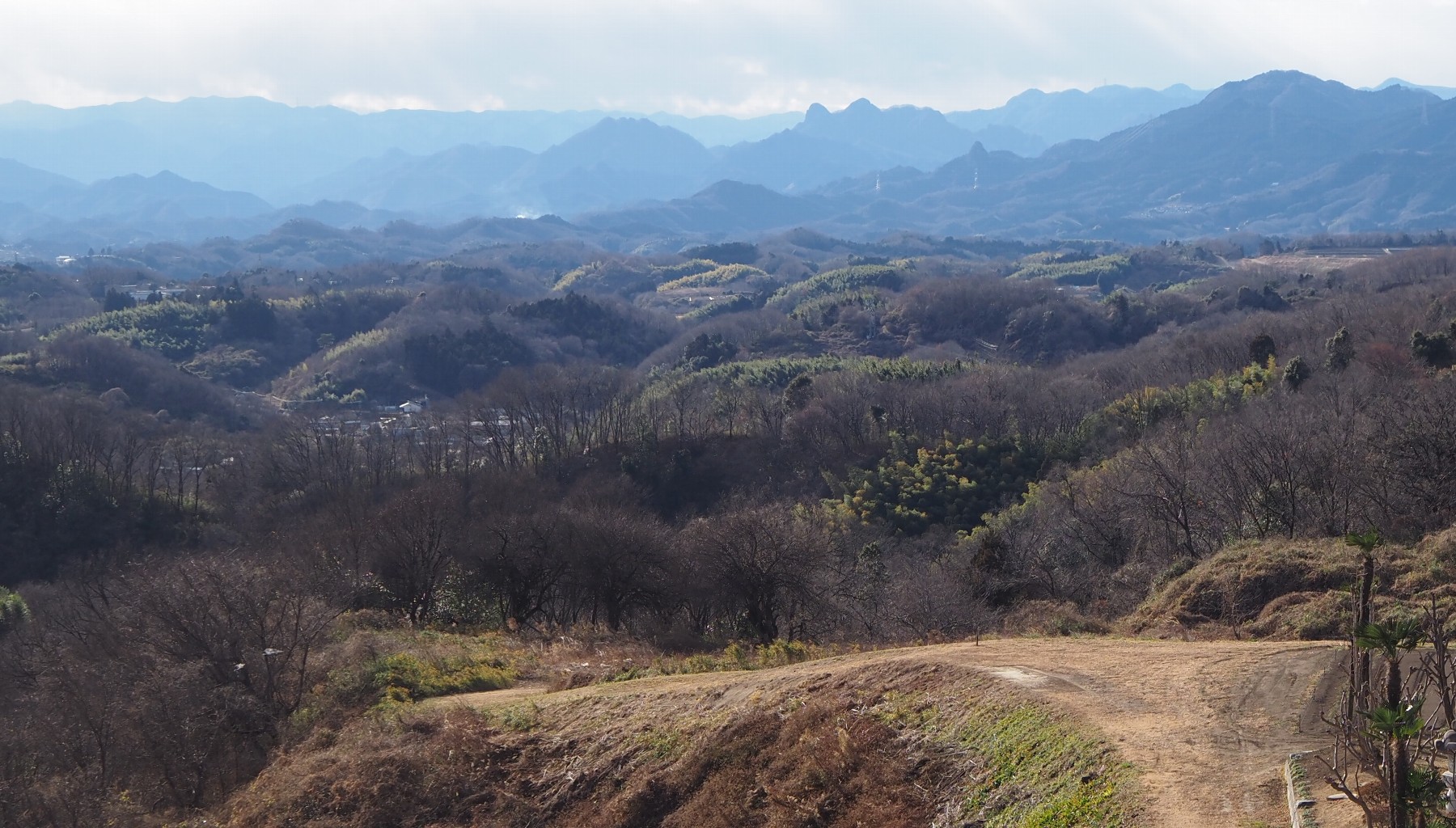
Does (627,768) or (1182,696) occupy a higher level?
(1182,696)

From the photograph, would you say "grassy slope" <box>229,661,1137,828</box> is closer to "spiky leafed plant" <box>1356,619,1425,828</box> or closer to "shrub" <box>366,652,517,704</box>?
"shrub" <box>366,652,517,704</box>

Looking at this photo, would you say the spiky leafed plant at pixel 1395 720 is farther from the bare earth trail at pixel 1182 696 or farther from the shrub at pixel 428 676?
the shrub at pixel 428 676

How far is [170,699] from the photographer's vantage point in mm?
19500

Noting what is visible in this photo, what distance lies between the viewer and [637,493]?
5197cm

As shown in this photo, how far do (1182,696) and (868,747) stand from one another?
3772 mm

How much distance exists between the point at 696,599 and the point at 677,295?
5739 inches

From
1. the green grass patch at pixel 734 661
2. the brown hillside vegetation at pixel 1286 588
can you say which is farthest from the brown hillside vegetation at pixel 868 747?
the brown hillside vegetation at pixel 1286 588

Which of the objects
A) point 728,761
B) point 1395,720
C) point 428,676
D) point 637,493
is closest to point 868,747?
point 728,761

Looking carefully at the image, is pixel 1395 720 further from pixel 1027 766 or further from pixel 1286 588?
pixel 1286 588

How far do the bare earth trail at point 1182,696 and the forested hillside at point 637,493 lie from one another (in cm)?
316

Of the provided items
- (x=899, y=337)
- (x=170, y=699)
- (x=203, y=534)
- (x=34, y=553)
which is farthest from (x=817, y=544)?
(x=899, y=337)

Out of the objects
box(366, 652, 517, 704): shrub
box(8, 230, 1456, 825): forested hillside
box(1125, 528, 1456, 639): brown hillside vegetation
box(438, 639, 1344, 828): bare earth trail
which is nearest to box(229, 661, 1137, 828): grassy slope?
box(438, 639, 1344, 828): bare earth trail

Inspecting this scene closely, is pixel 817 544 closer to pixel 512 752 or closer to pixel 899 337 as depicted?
pixel 512 752

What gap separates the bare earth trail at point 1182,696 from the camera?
33.1ft
